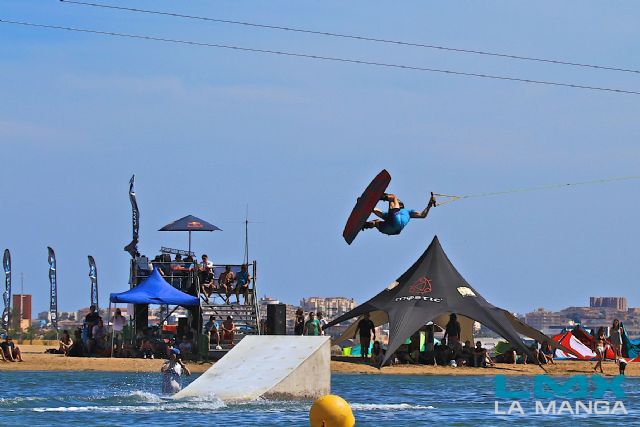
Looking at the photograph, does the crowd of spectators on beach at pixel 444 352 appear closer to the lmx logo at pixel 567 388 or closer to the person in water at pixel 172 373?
the lmx logo at pixel 567 388

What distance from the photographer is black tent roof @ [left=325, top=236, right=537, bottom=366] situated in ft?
120

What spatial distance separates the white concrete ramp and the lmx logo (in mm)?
5080

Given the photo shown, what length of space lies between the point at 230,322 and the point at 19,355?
19.4ft

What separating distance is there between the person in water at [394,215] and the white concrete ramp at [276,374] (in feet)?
8.47

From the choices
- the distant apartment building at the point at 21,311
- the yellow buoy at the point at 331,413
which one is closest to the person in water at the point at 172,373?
the yellow buoy at the point at 331,413

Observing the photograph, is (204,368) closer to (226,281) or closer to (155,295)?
(155,295)

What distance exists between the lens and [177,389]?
26.7 m

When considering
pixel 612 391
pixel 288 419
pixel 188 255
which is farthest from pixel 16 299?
pixel 288 419

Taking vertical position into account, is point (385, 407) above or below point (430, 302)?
below

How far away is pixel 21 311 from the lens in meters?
85.6

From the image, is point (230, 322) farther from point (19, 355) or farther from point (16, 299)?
point (16, 299)

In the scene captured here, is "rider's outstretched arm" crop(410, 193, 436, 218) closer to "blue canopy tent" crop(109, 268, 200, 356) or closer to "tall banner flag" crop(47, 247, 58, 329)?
"blue canopy tent" crop(109, 268, 200, 356)

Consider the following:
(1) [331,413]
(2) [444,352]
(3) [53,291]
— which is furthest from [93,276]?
(1) [331,413]

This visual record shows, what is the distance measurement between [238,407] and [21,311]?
63.6 m
